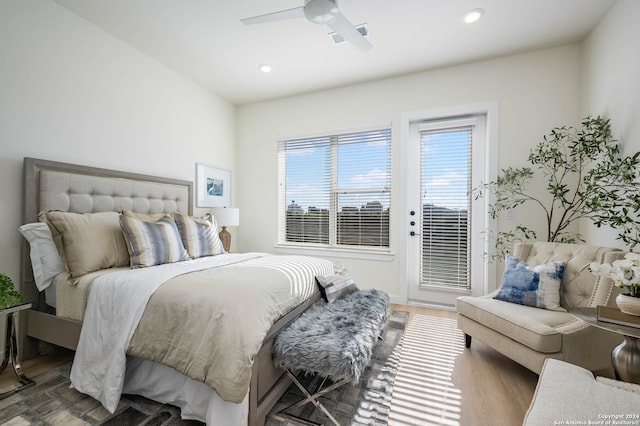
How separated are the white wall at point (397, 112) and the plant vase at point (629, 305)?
1681 mm

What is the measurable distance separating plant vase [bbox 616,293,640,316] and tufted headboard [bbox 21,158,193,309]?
12.1 feet

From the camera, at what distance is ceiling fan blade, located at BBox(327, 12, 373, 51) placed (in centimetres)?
193

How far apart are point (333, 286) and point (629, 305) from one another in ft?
5.48

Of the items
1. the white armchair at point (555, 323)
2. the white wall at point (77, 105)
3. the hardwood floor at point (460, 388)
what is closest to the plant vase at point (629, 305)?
the white armchair at point (555, 323)

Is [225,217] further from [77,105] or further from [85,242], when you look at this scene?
[77,105]

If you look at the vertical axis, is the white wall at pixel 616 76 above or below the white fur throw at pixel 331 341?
above

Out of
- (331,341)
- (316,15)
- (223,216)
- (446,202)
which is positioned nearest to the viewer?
(331,341)

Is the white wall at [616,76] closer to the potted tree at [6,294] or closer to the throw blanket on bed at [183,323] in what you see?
the throw blanket on bed at [183,323]

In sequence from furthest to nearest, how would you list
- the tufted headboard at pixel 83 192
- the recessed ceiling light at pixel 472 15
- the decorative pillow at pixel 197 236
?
1. the decorative pillow at pixel 197 236
2. the recessed ceiling light at pixel 472 15
3. the tufted headboard at pixel 83 192

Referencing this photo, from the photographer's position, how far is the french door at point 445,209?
10.5 ft

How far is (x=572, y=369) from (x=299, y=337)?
122 cm

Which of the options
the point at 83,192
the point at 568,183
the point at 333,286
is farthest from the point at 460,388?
the point at 83,192

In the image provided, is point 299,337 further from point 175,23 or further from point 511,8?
point 511,8

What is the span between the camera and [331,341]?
1.50 m
